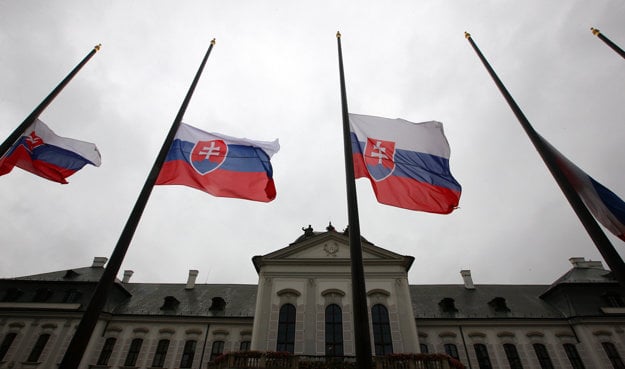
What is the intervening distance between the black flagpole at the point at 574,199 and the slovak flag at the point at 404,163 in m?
2.49

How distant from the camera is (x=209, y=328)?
31.4m

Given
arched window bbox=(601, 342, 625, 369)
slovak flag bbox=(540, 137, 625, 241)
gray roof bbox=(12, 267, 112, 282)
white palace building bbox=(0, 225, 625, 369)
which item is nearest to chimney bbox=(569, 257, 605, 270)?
white palace building bbox=(0, 225, 625, 369)

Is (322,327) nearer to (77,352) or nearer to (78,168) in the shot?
(78,168)

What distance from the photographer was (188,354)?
98.2ft

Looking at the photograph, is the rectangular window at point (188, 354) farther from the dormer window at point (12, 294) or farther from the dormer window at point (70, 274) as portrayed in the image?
the dormer window at point (12, 294)

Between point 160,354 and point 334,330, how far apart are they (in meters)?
16.0

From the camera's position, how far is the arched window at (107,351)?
2932 cm

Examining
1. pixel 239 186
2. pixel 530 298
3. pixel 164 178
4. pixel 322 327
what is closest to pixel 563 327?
pixel 530 298

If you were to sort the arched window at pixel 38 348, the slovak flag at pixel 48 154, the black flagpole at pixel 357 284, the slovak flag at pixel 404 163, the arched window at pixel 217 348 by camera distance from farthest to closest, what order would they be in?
the arched window at pixel 217 348 < the arched window at pixel 38 348 < the slovak flag at pixel 48 154 < the slovak flag at pixel 404 163 < the black flagpole at pixel 357 284

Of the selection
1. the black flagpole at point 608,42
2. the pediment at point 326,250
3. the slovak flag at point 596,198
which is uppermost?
the pediment at point 326,250

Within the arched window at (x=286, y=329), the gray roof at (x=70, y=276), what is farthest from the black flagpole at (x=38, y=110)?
the gray roof at (x=70, y=276)

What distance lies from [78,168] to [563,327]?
36337mm

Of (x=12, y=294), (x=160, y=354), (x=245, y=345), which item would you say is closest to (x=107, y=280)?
(x=245, y=345)

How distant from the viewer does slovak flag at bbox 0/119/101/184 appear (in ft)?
37.3
